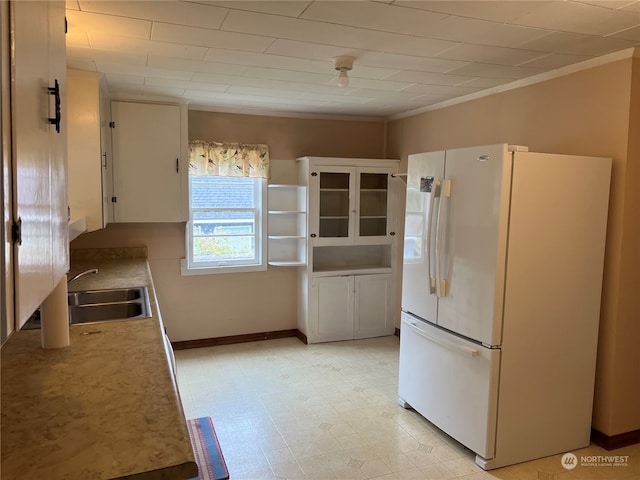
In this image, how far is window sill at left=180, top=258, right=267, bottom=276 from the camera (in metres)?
4.48

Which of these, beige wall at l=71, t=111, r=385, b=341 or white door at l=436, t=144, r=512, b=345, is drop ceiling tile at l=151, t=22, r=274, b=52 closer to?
white door at l=436, t=144, r=512, b=345

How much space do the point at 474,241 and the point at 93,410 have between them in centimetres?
204

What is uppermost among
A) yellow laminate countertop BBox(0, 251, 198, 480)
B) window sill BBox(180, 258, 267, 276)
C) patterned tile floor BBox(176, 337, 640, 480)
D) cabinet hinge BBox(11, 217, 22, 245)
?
cabinet hinge BBox(11, 217, 22, 245)

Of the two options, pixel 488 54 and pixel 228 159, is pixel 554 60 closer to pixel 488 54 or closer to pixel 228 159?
pixel 488 54

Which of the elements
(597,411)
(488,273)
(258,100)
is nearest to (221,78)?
(258,100)

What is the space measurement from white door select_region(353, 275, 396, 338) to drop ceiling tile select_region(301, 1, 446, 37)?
9.62 ft

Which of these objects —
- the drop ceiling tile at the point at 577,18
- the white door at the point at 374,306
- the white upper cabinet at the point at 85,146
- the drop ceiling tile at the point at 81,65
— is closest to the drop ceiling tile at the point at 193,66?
the drop ceiling tile at the point at 81,65

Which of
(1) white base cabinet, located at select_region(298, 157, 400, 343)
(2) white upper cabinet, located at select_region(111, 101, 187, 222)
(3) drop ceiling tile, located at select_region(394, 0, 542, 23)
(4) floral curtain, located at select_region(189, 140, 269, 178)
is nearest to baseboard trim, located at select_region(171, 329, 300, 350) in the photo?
(1) white base cabinet, located at select_region(298, 157, 400, 343)

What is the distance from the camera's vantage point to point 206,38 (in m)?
2.40

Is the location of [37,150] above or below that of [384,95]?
below

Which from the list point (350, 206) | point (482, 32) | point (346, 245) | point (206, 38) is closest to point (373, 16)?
point (482, 32)

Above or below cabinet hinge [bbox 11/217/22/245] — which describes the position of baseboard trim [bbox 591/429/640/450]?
below

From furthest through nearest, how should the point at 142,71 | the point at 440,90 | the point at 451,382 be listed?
the point at 440,90 < the point at 142,71 < the point at 451,382

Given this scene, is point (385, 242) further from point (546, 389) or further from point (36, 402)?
point (36, 402)
